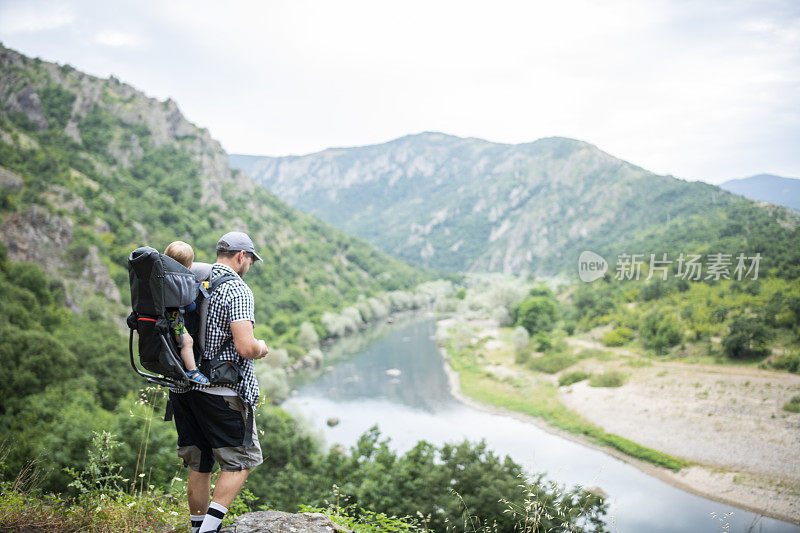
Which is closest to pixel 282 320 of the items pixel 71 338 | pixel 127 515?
pixel 71 338

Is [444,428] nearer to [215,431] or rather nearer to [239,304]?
[215,431]

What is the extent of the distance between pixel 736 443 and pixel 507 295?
1297 inches

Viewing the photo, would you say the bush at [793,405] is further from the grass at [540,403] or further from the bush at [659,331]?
the bush at [659,331]

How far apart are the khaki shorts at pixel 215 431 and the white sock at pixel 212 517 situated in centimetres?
22

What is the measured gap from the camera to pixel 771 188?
6931 cm

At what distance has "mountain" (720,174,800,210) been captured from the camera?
52344mm

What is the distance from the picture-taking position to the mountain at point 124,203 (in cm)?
2833

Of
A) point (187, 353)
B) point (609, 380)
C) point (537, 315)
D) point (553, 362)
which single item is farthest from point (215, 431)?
point (537, 315)

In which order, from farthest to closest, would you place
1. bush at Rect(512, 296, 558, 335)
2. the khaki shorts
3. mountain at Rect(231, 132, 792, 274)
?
mountain at Rect(231, 132, 792, 274) < bush at Rect(512, 296, 558, 335) < the khaki shorts

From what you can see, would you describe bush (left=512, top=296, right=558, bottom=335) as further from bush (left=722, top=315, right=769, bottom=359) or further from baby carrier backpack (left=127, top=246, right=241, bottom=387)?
baby carrier backpack (left=127, top=246, right=241, bottom=387)

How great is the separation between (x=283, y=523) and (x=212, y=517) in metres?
0.84

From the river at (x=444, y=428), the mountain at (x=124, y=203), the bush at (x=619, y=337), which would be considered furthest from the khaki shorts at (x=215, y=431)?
the bush at (x=619, y=337)

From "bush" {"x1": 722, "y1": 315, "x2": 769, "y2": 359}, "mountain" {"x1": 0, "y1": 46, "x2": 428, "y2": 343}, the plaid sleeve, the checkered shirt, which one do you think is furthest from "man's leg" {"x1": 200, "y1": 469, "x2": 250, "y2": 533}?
"bush" {"x1": 722, "y1": 315, "x2": 769, "y2": 359}

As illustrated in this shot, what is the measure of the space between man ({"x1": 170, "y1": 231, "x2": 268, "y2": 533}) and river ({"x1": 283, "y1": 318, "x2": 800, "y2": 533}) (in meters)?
5.83
